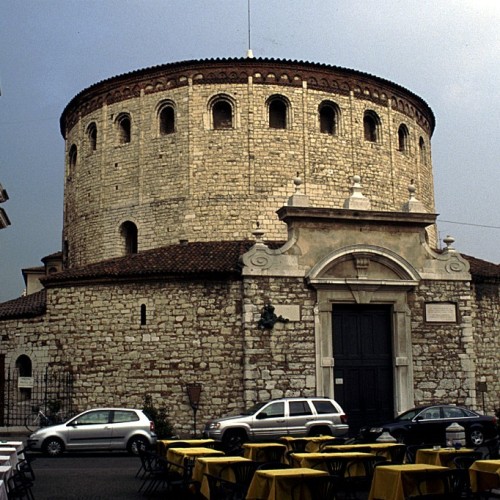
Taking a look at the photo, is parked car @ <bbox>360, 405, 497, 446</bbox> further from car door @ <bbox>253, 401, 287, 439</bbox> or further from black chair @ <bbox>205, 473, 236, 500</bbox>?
black chair @ <bbox>205, 473, 236, 500</bbox>

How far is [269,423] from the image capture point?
20594 mm

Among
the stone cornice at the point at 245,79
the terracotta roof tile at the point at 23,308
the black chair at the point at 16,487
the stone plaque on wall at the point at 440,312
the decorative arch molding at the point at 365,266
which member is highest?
the stone cornice at the point at 245,79

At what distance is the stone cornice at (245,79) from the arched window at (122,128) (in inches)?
33.1

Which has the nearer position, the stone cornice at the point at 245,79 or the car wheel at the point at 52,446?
the car wheel at the point at 52,446

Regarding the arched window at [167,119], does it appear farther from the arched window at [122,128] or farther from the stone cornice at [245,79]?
the arched window at [122,128]

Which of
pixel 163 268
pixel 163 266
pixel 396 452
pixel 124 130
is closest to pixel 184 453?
pixel 396 452

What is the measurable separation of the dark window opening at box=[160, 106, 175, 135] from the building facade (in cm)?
48

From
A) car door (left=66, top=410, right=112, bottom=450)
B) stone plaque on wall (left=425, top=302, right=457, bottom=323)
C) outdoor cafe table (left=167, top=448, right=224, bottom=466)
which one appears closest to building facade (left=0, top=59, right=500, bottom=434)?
stone plaque on wall (left=425, top=302, right=457, bottom=323)

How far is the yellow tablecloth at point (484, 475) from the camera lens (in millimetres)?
10969

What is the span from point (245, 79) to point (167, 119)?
369 centimetres

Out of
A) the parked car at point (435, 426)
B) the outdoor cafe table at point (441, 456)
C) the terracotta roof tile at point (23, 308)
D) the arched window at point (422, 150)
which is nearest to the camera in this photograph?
the outdoor cafe table at point (441, 456)

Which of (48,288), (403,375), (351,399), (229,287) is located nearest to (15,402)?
(48,288)

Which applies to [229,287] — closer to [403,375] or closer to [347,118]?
[403,375]

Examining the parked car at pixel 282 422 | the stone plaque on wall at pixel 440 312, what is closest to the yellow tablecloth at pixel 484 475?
the parked car at pixel 282 422
